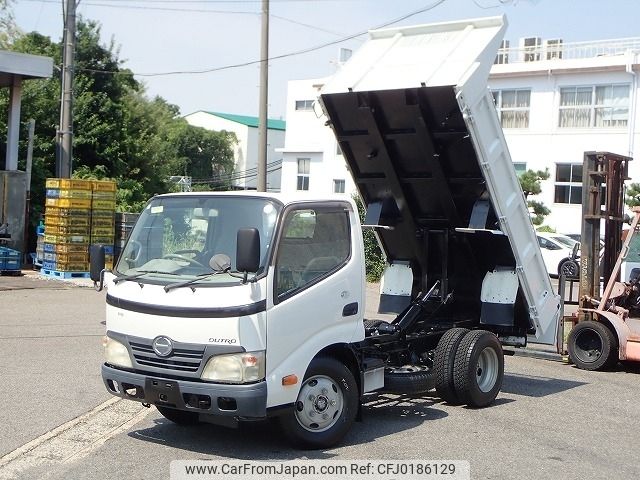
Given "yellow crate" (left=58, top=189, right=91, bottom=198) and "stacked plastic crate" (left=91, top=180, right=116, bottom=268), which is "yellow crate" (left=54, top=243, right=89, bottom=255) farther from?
"yellow crate" (left=58, top=189, right=91, bottom=198)

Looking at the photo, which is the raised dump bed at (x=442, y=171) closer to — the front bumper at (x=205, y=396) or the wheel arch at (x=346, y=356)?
the wheel arch at (x=346, y=356)

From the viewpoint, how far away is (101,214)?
69.9 ft

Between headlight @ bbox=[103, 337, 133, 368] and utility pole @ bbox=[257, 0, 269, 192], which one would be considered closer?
headlight @ bbox=[103, 337, 133, 368]

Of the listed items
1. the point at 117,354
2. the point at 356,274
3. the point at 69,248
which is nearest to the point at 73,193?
the point at 69,248

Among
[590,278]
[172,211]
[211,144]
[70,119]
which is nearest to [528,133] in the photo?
[70,119]

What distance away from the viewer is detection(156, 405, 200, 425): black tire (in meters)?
8.02

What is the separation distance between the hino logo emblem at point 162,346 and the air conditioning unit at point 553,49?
3006cm

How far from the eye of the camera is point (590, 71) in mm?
31812

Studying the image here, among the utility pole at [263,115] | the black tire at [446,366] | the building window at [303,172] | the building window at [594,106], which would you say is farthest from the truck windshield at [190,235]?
the building window at [303,172]

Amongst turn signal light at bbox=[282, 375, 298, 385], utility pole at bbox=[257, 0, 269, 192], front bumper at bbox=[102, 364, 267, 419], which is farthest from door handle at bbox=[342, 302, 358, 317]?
utility pole at bbox=[257, 0, 269, 192]

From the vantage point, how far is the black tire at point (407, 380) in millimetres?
8547

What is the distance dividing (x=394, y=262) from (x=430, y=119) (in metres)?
2.19

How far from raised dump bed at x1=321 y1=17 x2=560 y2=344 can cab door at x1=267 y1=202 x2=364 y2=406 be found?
5.29 feet

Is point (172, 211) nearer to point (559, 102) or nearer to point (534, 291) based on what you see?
point (534, 291)
